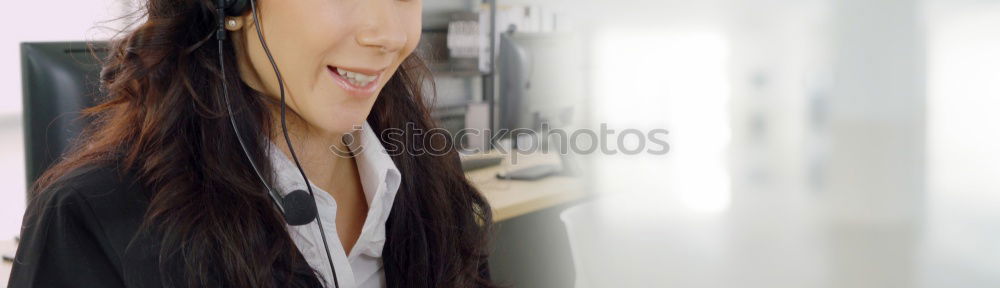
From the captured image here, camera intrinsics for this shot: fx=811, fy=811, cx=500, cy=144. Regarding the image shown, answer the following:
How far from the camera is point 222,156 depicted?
2.76 feet

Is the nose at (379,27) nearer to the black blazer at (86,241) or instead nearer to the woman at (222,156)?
the woman at (222,156)

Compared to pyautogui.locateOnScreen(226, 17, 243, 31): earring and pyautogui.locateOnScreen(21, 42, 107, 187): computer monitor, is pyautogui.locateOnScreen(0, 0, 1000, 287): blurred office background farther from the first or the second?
pyautogui.locateOnScreen(226, 17, 243, 31): earring

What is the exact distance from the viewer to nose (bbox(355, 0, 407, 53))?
0.83 metres

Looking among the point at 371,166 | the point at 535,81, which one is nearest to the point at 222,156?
the point at 371,166

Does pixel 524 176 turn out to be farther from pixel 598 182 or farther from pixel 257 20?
pixel 257 20

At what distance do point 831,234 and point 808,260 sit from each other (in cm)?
6

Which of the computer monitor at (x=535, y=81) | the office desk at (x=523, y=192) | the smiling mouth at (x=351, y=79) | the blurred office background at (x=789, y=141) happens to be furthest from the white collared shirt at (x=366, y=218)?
the computer monitor at (x=535, y=81)

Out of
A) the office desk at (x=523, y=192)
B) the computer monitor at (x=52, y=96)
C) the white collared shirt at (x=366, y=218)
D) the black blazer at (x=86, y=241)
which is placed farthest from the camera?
the office desk at (x=523, y=192)

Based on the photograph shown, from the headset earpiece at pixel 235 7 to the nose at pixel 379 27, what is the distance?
0.40 ft

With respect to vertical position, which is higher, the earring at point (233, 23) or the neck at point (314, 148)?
the earring at point (233, 23)

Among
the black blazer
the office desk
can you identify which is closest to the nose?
the black blazer

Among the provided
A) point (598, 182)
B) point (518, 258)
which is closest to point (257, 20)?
point (598, 182)

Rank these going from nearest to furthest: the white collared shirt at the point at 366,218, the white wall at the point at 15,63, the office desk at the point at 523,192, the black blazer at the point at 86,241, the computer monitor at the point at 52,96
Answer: the black blazer at the point at 86,241 < the white collared shirt at the point at 366,218 < the computer monitor at the point at 52,96 < the office desk at the point at 523,192 < the white wall at the point at 15,63

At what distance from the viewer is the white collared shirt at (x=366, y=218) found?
90 centimetres
